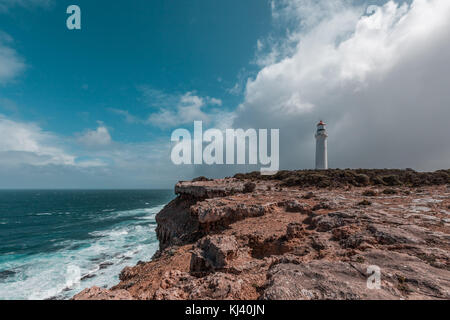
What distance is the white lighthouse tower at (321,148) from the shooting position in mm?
36812

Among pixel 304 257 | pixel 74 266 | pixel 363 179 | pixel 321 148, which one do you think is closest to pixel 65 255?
pixel 74 266

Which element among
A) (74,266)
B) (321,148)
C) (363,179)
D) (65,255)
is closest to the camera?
(74,266)

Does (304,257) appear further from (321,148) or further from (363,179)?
(321,148)

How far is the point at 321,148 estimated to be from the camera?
36.9 m

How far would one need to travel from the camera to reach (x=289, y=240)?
26.5 feet

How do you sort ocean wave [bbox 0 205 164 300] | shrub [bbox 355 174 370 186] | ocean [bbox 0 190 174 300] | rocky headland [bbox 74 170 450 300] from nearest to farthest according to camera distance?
rocky headland [bbox 74 170 450 300], ocean wave [bbox 0 205 164 300], ocean [bbox 0 190 174 300], shrub [bbox 355 174 370 186]

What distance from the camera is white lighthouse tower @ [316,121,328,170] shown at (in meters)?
36.8

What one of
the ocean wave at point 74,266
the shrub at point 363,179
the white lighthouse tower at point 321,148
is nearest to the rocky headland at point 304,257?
the shrub at point 363,179

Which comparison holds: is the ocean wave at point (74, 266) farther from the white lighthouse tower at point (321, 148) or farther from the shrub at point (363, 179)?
the white lighthouse tower at point (321, 148)

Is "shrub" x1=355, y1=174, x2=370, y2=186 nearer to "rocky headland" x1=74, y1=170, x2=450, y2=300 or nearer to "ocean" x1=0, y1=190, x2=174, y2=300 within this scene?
"rocky headland" x1=74, y1=170, x2=450, y2=300

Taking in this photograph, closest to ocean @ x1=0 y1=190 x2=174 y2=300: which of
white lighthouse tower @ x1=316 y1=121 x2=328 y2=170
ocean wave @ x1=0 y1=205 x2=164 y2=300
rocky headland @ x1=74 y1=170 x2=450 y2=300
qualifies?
ocean wave @ x1=0 y1=205 x2=164 y2=300
